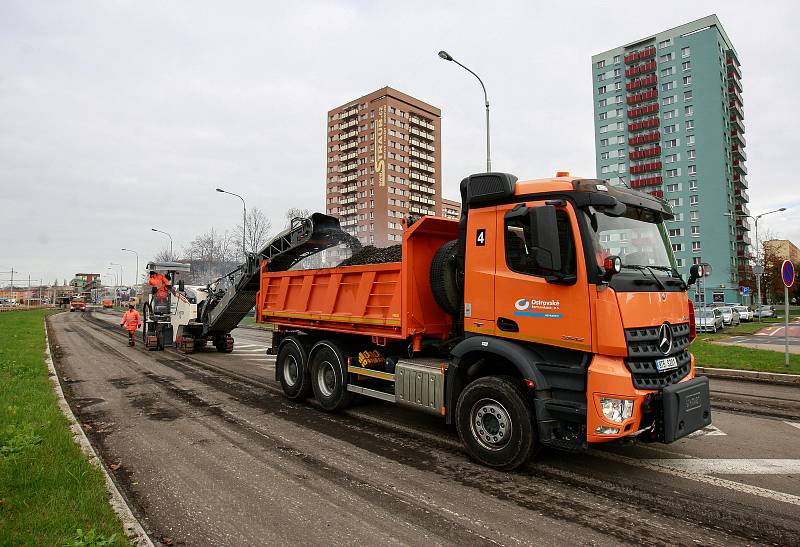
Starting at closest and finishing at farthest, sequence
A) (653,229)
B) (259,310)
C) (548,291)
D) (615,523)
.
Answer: (615,523)
(548,291)
(653,229)
(259,310)

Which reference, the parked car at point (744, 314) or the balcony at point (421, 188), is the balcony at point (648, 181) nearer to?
the parked car at point (744, 314)

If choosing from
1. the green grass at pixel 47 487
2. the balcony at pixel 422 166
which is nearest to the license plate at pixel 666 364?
the green grass at pixel 47 487

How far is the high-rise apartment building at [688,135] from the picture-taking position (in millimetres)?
61094

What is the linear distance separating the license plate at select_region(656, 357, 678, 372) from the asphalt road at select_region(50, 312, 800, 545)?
1071 millimetres

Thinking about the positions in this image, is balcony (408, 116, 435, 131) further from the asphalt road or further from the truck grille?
the truck grille

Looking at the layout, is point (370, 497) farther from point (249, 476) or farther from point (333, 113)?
point (333, 113)

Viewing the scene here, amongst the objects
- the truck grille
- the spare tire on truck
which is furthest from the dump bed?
the truck grille

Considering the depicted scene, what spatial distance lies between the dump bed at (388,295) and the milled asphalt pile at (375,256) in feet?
1.60

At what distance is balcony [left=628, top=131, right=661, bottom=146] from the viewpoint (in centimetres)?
6569

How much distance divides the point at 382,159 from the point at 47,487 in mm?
94400

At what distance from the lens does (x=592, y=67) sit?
2975 inches

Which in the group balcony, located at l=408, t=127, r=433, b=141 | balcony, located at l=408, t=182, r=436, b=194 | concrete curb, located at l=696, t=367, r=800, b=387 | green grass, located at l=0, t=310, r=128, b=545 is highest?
balcony, located at l=408, t=127, r=433, b=141

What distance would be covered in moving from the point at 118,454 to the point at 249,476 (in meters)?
1.80

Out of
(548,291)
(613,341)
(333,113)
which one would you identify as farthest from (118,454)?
(333,113)
